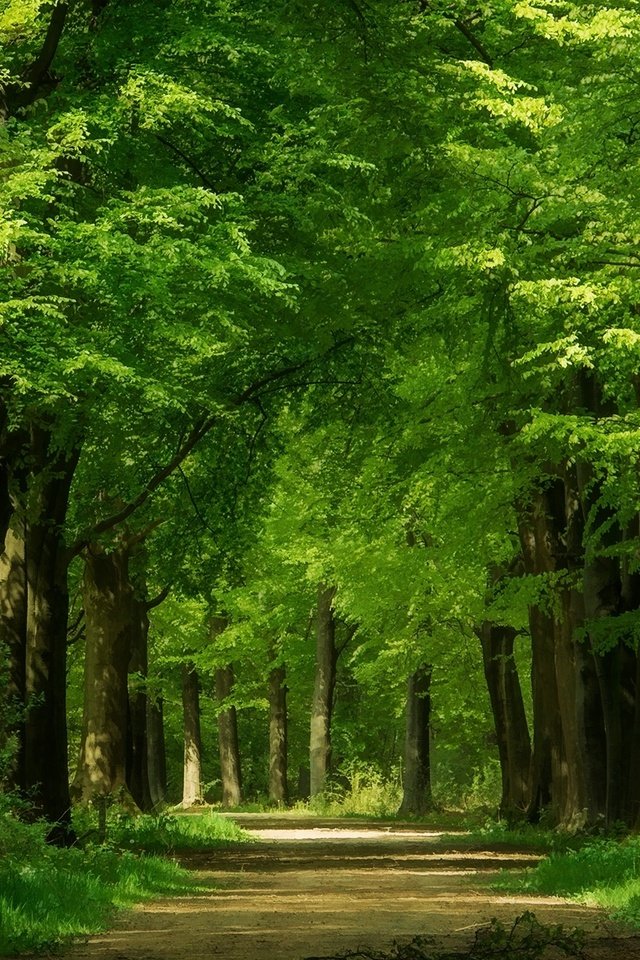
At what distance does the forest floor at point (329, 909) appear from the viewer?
9.98 metres

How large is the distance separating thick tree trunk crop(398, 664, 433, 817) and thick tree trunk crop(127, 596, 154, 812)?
735 centimetres

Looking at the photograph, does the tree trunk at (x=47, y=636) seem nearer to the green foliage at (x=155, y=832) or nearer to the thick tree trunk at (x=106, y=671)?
the green foliage at (x=155, y=832)

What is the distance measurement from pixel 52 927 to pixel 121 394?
6532 millimetres

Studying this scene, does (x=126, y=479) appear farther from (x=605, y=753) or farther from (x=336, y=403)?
(x=605, y=753)

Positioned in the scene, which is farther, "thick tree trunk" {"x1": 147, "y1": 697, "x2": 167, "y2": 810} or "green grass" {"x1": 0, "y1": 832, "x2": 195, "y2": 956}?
"thick tree trunk" {"x1": 147, "y1": 697, "x2": 167, "y2": 810}

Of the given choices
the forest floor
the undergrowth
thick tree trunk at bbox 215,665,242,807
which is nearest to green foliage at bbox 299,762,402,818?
thick tree trunk at bbox 215,665,242,807

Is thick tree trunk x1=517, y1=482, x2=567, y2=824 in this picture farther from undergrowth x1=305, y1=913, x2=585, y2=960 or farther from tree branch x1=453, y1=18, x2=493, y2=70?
undergrowth x1=305, y1=913, x2=585, y2=960

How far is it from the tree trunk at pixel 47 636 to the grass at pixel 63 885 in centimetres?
81

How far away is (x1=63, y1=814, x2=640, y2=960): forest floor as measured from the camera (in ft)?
32.7

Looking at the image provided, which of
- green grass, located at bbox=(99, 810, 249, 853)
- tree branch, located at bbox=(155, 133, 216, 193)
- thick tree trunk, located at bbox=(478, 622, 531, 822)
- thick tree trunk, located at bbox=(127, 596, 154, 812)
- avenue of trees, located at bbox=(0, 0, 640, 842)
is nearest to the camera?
avenue of trees, located at bbox=(0, 0, 640, 842)

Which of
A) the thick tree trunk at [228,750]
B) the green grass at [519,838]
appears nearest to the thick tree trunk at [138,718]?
the green grass at [519,838]

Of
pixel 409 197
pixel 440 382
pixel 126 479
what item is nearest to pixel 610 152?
pixel 409 197

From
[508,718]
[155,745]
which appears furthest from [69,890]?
[155,745]

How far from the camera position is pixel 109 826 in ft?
72.2
